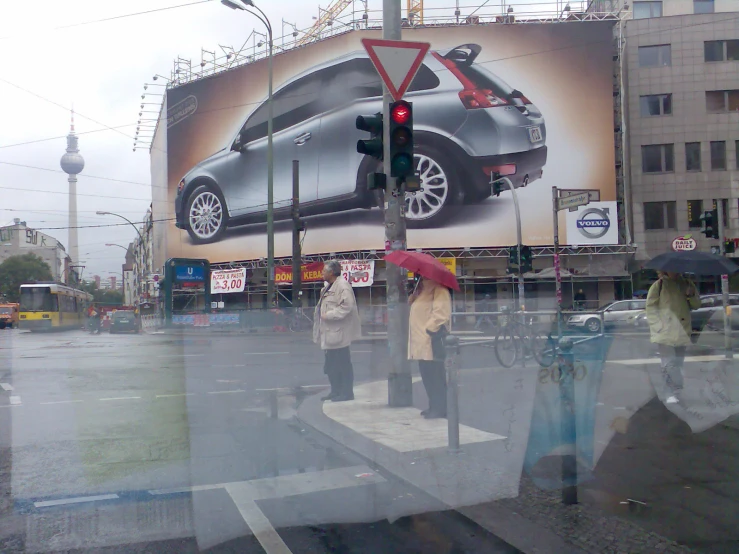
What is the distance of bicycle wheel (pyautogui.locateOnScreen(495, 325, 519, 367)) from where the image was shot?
41.2 feet

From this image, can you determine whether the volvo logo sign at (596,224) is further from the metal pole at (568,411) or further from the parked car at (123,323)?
the metal pole at (568,411)

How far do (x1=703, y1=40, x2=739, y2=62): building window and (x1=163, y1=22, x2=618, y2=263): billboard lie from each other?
14.7 feet

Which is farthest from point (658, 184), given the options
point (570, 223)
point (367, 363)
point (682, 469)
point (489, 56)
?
point (682, 469)

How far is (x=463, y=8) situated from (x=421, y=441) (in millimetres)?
35718

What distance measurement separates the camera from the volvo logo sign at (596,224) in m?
34.4

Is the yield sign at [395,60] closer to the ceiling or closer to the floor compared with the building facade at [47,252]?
closer to the floor

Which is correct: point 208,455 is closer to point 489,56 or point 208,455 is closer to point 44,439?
point 44,439

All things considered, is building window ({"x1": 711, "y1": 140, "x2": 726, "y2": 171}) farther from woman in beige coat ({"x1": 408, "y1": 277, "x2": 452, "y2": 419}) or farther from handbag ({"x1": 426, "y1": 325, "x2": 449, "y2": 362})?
handbag ({"x1": 426, "y1": 325, "x2": 449, "y2": 362})

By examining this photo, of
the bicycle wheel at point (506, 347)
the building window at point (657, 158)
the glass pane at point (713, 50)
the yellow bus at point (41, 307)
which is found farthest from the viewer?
the yellow bus at point (41, 307)

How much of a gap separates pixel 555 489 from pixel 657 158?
3338 centimetres

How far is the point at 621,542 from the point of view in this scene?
4191mm

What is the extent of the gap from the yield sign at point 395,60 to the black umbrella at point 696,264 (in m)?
3.59

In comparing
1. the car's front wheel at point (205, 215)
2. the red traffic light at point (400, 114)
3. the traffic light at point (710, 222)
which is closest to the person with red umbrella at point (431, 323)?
the red traffic light at point (400, 114)

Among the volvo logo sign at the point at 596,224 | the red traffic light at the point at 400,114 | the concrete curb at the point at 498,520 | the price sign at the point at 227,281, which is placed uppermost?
the volvo logo sign at the point at 596,224
